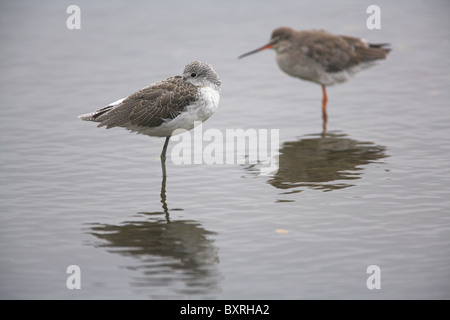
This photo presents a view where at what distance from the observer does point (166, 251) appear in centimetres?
822

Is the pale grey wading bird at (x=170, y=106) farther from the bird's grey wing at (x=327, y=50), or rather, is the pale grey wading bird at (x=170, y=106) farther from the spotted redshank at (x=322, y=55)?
the bird's grey wing at (x=327, y=50)

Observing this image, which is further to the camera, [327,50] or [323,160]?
[327,50]

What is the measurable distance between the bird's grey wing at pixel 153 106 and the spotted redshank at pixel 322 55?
4.42 metres

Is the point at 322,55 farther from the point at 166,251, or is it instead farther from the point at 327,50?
the point at 166,251

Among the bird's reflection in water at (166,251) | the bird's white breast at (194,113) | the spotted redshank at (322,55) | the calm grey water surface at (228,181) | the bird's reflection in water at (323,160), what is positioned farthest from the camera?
the spotted redshank at (322,55)

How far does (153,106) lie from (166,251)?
2.71m

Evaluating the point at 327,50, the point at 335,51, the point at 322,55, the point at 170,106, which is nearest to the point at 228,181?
the point at 170,106

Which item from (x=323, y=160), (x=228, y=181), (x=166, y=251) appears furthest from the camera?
(x=323, y=160)

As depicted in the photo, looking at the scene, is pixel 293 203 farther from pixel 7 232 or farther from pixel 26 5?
pixel 26 5

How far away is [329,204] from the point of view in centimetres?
947

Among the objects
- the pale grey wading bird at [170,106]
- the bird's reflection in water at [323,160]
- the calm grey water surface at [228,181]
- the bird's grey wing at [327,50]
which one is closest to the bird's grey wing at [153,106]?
the pale grey wading bird at [170,106]

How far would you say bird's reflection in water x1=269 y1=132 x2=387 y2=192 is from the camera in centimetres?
1033

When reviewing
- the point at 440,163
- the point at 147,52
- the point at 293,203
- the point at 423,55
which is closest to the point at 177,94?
the point at 293,203

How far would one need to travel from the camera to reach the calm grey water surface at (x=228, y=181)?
25.2 ft
